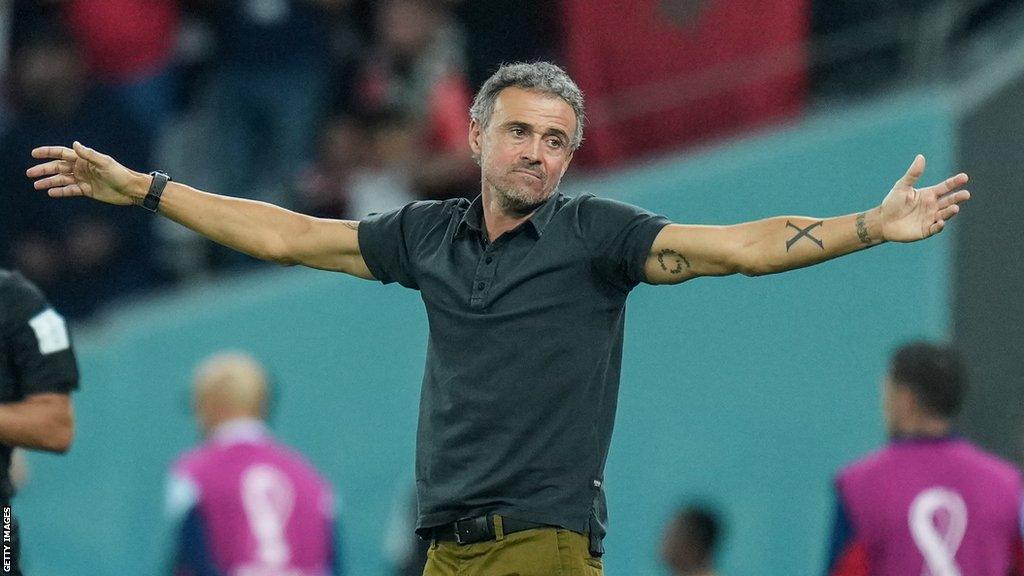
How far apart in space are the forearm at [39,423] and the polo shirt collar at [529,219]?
1455mm

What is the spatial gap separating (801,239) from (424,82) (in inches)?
214

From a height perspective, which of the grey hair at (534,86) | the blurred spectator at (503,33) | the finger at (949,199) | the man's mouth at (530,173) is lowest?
the finger at (949,199)

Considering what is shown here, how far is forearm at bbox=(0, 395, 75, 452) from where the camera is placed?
5281 millimetres

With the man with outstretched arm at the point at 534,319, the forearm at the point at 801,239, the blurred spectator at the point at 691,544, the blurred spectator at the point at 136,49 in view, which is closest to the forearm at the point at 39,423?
the man with outstretched arm at the point at 534,319

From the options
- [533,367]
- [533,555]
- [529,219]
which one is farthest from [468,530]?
[529,219]

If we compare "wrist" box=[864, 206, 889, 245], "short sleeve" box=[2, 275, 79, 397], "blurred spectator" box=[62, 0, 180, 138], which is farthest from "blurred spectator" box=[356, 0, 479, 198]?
"wrist" box=[864, 206, 889, 245]

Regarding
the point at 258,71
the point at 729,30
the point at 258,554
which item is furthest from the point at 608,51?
the point at 258,554

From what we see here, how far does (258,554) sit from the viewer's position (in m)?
7.46

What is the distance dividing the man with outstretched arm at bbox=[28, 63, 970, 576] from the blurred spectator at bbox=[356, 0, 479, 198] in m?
4.54

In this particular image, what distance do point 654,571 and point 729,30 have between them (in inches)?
106

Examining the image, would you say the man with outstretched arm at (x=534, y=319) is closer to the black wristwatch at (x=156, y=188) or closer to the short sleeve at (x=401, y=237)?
the short sleeve at (x=401, y=237)

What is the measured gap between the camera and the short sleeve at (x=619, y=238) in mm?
4453

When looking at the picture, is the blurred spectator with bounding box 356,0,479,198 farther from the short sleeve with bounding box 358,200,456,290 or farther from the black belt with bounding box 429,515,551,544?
the black belt with bounding box 429,515,551,544

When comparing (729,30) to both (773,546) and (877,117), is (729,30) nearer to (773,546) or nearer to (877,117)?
(877,117)
